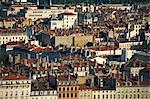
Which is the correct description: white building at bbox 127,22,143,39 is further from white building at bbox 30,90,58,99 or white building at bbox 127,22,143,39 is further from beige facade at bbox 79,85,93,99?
white building at bbox 30,90,58,99

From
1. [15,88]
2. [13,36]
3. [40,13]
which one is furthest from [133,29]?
[15,88]

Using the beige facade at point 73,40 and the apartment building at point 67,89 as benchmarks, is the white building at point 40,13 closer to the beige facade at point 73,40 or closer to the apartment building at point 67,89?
the beige facade at point 73,40

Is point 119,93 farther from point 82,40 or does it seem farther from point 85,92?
point 82,40

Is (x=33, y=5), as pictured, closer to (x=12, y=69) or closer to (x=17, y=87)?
(x=12, y=69)

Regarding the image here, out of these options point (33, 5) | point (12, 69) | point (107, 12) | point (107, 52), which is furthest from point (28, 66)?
point (33, 5)

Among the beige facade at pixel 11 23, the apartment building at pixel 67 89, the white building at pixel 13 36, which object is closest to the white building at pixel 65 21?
the beige facade at pixel 11 23
